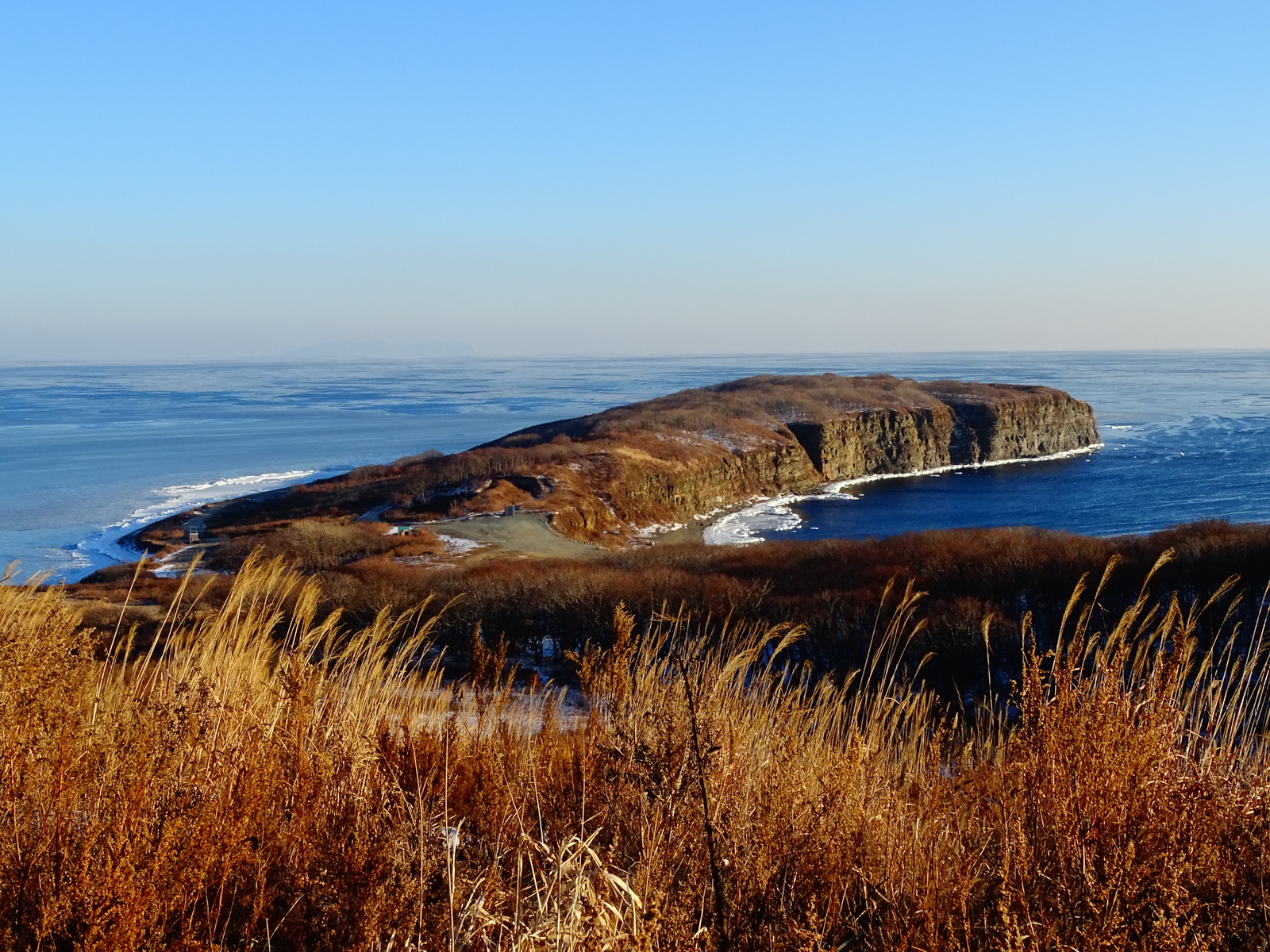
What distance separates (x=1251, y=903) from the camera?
328cm

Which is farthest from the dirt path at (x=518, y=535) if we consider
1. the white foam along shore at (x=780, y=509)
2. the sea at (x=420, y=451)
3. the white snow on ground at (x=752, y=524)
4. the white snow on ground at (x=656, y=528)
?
the sea at (x=420, y=451)

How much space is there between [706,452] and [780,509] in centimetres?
837

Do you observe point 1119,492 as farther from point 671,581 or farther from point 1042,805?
point 1042,805

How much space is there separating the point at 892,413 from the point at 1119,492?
102 feet

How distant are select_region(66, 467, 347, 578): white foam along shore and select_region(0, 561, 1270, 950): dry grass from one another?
36.7m

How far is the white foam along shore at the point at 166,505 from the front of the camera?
39594 millimetres

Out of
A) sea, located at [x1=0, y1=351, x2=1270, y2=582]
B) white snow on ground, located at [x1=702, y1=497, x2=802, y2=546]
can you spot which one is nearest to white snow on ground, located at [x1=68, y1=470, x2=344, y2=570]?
sea, located at [x1=0, y1=351, x2=1270, y2=582]

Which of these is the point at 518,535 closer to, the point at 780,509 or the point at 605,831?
the point at 780,509

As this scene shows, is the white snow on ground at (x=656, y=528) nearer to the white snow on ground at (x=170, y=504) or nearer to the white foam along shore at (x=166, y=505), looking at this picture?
the white foam along shore at (x=166, y=505)

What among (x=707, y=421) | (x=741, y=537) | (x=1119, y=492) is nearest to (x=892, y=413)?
(x=707, y=421)

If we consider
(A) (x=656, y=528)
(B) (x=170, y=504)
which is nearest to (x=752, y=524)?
(A) (x=656, y=528)

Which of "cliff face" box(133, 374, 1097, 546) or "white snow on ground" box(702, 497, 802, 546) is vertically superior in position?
"cliff face" box(133, 374, 1097, 546)

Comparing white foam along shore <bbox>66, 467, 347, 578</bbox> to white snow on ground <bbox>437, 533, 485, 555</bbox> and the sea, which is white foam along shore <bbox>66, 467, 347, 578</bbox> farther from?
white snow on ground <bbox>437, 533, 485, 555</bbox>

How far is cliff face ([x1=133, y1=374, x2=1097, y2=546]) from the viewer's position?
5209cm
